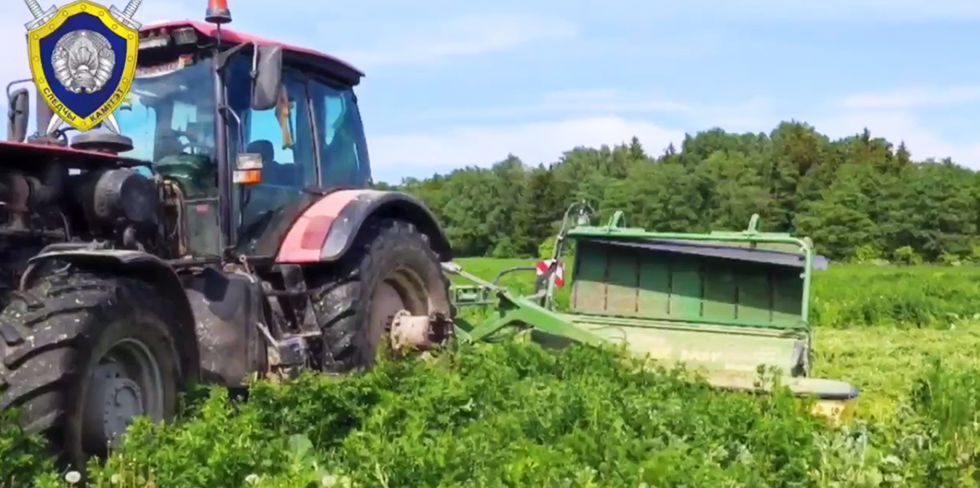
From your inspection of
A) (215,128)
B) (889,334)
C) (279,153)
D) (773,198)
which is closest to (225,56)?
(215,128)

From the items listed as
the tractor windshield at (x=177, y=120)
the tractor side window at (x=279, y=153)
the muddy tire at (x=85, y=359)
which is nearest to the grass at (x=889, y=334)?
the tractor side window at (x=279, y=153)

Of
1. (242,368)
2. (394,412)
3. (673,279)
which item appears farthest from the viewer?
(673,279)

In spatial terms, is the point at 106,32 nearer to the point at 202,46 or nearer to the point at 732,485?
the point at 202,46

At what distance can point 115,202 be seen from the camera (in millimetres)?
5180

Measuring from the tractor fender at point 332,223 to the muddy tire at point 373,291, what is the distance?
6.1 inches

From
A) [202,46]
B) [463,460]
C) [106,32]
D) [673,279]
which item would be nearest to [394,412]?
[463,460]

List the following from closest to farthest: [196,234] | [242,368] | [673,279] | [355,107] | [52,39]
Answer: [242,368]
[196,234]
[52,39]
[355,107]
[673,279]

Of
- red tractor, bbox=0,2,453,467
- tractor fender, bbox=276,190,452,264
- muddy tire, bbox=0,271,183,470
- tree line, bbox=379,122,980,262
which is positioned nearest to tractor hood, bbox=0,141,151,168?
red tractor, bbox=0,2,453,467

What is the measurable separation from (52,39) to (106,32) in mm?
511

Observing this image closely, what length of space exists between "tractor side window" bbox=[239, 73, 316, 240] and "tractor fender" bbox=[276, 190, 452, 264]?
0.15 meters

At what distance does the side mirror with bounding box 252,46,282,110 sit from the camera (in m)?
→ 5.65

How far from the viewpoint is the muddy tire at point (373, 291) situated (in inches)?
244

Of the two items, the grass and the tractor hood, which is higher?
the tractor hood

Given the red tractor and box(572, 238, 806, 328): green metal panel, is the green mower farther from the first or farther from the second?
the red tractor
